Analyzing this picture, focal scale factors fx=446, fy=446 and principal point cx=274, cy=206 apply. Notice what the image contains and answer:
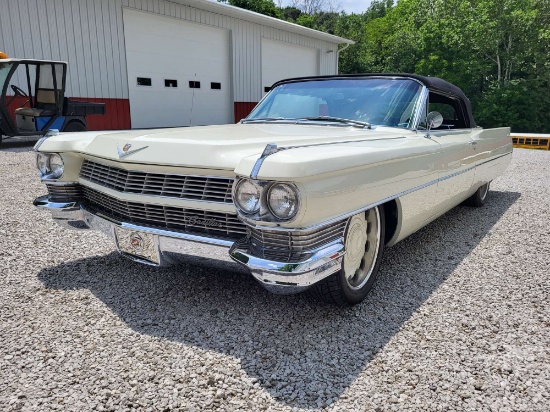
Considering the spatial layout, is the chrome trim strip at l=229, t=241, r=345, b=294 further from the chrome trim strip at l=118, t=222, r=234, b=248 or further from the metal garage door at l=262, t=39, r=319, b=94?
the metal garage door at l=262, t=39, r=319, b=94

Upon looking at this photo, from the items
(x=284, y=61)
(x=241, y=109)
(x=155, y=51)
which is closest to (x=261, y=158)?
(x=155, y=51)

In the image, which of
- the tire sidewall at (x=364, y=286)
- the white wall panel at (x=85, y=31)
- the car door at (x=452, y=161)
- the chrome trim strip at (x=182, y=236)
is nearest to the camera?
the chrome trim strip at (x=182, y=236)

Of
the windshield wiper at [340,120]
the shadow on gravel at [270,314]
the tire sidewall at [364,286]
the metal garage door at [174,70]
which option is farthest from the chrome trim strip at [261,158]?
the metal garage door at [174,70]

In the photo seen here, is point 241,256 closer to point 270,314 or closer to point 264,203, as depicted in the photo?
point 264,203

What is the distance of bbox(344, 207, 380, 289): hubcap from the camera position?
2613mm

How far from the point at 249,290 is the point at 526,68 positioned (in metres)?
27.8

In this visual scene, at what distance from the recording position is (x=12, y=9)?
11.0 m

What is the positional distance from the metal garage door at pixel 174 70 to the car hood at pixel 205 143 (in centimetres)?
1098

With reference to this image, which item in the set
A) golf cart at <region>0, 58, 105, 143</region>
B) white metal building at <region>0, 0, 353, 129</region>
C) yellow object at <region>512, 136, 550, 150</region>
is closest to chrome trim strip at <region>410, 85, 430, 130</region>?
golf cart at <region>0, 58, 105, 143</region>

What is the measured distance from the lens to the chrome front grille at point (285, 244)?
2102 millimetres

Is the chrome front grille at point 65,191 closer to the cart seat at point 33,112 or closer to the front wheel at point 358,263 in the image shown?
the front wheel at point 358,263

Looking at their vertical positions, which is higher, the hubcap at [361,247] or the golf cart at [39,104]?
the golf cart at [39,104]

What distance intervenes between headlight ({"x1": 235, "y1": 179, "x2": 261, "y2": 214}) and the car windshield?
1499 mm

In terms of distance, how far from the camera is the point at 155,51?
13.6 meters
